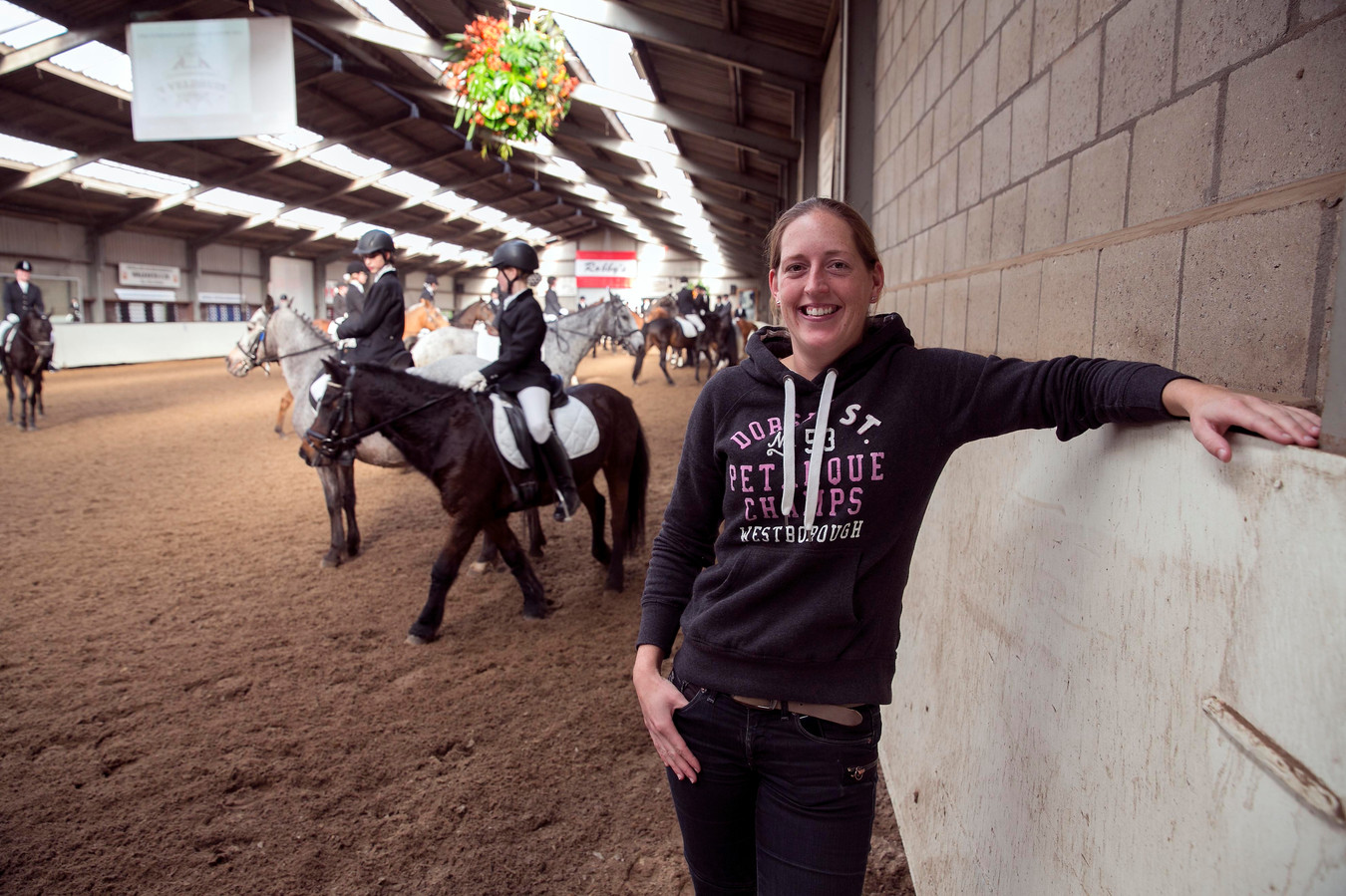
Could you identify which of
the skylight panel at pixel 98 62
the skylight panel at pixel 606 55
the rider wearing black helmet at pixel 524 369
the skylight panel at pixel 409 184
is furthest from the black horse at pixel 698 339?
the rider wearing black helmet at pixel 524 369

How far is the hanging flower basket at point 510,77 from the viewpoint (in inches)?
216

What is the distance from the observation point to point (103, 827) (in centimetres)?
237

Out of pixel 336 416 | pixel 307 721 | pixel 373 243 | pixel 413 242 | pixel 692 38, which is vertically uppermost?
pixel 413 242

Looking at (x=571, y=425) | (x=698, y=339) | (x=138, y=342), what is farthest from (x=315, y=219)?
(x=571, y=425)

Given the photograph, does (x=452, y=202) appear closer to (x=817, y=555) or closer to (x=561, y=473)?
(x=561, y=473)

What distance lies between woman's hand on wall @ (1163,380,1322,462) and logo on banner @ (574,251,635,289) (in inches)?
1380

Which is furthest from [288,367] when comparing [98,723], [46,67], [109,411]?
[46,67]

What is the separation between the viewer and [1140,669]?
3.51 ft

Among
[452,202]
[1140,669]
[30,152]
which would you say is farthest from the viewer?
[452,202]

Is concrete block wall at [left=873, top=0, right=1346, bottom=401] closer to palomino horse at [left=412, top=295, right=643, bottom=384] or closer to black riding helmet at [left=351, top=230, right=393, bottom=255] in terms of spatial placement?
black riding helmet at [left=351, top=230, right=393, bottom=255]

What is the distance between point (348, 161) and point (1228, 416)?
70.9 feet

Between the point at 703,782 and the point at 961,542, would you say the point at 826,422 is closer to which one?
the point at 703,782

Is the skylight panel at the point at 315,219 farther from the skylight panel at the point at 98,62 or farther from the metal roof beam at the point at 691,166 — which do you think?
the metal roof beam at the point at 691,166

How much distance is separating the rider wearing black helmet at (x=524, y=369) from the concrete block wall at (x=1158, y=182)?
7.08 ft
